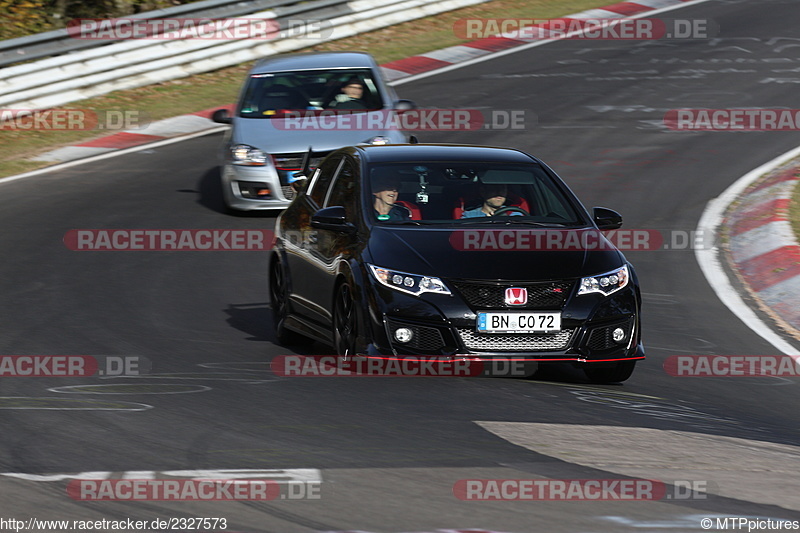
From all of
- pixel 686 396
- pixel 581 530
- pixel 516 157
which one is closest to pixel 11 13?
pixel 516 157

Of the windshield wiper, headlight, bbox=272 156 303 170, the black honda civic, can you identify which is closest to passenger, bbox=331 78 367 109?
headlight, bbox=272 156 303 170

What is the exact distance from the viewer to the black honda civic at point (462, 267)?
8.45 m

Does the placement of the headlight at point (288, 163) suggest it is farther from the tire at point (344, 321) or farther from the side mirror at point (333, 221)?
the tire at point (344, 321)

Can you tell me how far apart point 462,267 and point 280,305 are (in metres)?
2.50

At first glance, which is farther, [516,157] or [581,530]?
[516,157]

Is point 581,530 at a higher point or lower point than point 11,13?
higher

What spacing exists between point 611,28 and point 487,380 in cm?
2051

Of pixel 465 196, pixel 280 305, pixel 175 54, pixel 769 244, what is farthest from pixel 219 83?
pixel 465 196

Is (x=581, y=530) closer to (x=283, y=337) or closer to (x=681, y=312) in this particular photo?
(x=283, y=337)

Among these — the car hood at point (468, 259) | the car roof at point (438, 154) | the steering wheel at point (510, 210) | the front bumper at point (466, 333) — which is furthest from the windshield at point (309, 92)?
the front bumper at point (466, 333)

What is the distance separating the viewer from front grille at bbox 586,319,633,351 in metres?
8.60

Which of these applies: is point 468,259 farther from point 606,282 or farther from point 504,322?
point 606,282

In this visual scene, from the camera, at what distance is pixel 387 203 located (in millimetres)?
9359

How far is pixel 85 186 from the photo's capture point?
17.4 m
